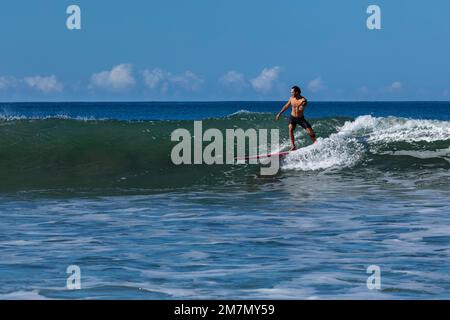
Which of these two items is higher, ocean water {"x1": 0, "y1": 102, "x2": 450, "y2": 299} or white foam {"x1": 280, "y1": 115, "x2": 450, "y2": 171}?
white foam {"x1": 280, "y1": 115, "x2": 450, "y2": 171}

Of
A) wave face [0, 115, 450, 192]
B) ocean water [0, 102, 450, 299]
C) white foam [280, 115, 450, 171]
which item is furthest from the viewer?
white foam [280, 115, 450, 171]

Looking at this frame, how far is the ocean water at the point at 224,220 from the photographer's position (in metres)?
8.09

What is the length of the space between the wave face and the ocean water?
0.06 meters

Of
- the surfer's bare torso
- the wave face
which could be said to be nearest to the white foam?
the wave face

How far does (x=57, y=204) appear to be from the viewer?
14523mm

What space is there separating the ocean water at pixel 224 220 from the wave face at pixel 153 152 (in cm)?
6

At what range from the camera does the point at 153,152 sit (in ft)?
76.1

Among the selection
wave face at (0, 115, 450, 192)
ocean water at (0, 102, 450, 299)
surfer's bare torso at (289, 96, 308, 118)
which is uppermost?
surfer's bare torso at (289, 96, 308, 118)

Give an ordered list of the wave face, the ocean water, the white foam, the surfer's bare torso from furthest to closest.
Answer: the white foam, the surfer's bare torso, the wave face, the ocean water

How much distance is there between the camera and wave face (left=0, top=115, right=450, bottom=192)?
62.3 ft

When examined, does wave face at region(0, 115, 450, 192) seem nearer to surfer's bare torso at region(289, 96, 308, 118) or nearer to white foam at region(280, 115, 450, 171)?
white foam at region(280, 115, 450, 171)

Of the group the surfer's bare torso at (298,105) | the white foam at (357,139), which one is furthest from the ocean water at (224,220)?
the surfer's bare torso at (298,105)

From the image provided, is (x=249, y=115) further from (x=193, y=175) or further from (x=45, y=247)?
(x=45, y=247)

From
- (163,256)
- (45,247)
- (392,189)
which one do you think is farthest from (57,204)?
(392,189)
